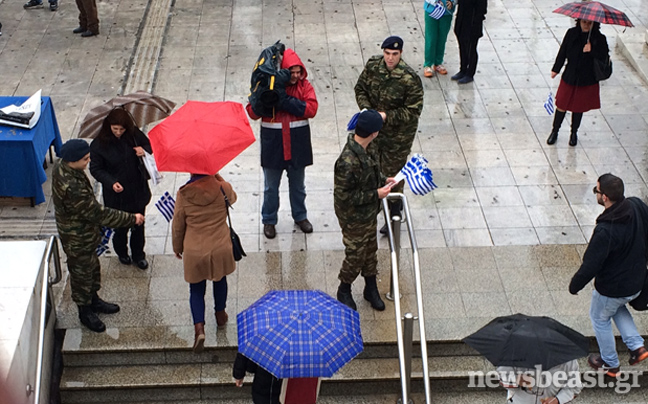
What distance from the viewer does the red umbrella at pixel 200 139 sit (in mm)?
5801

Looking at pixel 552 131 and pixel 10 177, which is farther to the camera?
pixel 552 131

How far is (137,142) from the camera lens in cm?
680

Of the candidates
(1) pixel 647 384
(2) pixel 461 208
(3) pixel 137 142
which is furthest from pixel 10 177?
(1) pixel 647 384

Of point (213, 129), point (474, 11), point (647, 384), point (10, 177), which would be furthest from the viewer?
point (474, 11)

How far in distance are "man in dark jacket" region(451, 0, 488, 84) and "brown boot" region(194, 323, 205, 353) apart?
18.4ft

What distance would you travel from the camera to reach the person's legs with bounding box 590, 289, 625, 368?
612cm

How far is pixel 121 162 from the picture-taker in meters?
6.74

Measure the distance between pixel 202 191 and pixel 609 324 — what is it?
3247 millimetres

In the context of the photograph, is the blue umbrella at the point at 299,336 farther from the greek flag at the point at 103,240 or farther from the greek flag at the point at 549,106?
the greek flag at the point at 549,106

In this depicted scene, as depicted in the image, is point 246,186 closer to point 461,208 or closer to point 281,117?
point 281,117

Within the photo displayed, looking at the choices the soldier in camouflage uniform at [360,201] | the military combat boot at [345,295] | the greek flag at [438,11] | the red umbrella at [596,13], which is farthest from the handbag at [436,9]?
the military combat boot at [345,295]

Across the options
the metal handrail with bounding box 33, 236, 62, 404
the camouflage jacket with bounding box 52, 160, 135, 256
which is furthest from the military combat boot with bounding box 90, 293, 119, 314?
the camouflage jacket with bounding box 52, 160, 135, 256

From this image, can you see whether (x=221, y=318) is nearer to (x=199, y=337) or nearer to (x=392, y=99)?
(x=199, y=337)

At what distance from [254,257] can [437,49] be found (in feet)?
15.0
